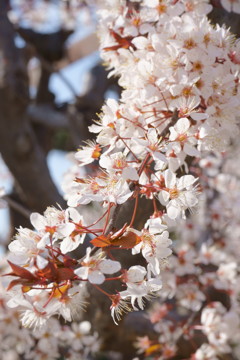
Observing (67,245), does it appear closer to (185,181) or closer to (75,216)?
(75,216)

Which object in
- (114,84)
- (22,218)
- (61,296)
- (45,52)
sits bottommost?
(22,218)

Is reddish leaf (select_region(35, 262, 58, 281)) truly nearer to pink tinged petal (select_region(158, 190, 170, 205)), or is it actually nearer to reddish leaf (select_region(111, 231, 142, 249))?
reddish leaf (select_region(111, 231, 142, 249))

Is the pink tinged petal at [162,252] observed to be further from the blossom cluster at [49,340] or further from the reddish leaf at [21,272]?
the blossom cluster at [49,340]

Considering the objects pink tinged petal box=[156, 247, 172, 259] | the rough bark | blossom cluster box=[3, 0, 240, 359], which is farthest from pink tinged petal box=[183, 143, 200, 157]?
the rough bark

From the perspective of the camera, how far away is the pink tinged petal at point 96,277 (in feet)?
2.32

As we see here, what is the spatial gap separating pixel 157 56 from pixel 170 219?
0.42m

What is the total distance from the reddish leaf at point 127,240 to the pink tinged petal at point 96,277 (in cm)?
6

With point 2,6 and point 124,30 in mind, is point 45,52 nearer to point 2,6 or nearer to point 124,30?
point 2,6

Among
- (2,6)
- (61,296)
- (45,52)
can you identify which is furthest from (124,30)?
(45,52)

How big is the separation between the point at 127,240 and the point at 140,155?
234 mm

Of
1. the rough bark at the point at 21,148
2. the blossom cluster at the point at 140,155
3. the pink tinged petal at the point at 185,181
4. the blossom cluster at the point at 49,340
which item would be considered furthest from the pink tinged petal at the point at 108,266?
the rough bark at the point at 21,148

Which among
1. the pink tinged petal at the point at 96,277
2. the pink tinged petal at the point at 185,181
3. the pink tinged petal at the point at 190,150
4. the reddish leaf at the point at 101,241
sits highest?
the reddish leaf at the point at 101,241

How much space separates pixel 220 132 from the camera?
1.00m

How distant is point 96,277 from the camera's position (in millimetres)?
713
